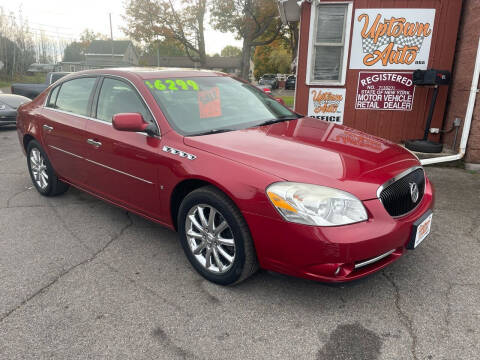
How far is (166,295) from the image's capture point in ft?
9.11

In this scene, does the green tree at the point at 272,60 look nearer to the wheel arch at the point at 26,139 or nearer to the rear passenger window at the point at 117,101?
the wheel arch at the point at 26,139

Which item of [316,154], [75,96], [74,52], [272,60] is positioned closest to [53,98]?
[75,96]

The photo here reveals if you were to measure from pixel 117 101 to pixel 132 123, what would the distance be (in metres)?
0.70

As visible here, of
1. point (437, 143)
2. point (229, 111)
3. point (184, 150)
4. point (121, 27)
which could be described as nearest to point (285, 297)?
point (184, 150)

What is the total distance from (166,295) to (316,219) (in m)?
1.26

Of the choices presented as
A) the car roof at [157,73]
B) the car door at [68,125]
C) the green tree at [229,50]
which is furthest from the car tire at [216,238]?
the green tree at [229,50]

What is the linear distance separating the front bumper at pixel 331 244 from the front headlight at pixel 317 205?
0.14 ft

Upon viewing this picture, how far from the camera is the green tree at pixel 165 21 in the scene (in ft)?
92.8

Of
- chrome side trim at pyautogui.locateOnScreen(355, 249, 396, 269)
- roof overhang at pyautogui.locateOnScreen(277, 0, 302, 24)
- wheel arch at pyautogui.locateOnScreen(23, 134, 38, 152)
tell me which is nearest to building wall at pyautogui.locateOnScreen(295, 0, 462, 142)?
roof overhang at pyautogui.locateOnScreen(277, 0, 302, 24)

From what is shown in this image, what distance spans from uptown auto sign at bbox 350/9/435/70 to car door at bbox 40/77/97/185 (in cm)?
501

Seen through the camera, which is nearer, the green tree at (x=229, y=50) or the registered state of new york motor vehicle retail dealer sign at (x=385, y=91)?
the registered state of new york motor vehicle retail dealer sign at (x=385, y=91)

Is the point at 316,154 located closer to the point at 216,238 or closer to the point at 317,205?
the point at 317,205

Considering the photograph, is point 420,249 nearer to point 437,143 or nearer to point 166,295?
point 166,295

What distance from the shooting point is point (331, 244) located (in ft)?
7.39
